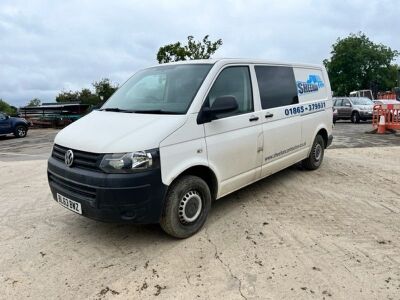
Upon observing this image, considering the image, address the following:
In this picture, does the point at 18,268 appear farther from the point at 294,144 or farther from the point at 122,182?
the point at 294,144

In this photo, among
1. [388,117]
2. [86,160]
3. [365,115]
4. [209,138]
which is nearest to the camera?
[86,160]

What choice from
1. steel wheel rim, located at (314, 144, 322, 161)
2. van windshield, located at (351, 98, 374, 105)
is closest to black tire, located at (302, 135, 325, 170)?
steel wheel rim, located at (314, 144, 322, 161)

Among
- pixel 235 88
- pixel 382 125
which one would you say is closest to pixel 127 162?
pixel 235 88

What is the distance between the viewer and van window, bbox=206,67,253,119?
13.8 ft

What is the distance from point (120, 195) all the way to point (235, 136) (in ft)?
5.34

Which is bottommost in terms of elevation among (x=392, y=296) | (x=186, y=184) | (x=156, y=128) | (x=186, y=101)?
(x=392, y=296)

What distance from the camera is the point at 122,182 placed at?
11.1ft

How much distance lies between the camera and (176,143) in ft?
12.0

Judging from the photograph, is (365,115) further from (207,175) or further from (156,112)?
(156,112)

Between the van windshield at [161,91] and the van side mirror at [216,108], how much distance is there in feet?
0.62

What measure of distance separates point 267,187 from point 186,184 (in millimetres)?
2308

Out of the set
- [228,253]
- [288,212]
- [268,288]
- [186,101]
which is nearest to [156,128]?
[186,101]

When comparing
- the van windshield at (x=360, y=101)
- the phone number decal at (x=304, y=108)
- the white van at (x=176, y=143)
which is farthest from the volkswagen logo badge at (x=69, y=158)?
the van windshield at (x=360, y=101)

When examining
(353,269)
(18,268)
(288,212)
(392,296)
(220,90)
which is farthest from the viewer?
(288,212)
